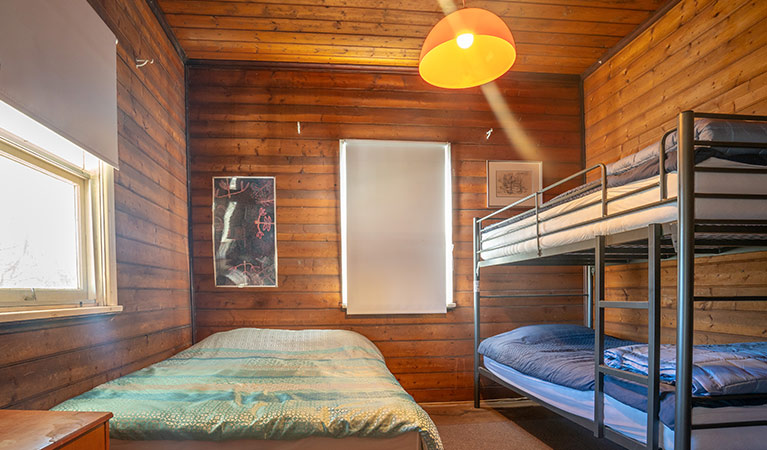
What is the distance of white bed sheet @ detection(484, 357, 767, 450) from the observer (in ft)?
4.29

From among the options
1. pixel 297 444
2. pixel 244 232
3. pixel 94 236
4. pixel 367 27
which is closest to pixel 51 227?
pixel 94 236

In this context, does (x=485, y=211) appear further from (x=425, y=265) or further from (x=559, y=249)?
(x=559, y=249)

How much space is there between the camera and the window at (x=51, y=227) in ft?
4.88

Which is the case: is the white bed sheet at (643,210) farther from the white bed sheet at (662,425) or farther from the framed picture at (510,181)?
the framed picture at (510,181)

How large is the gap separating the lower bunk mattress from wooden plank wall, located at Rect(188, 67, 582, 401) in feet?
2.62

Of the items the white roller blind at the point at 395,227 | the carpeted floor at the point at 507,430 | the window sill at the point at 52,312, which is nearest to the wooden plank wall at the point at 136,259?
the window sill at the point at 52,312

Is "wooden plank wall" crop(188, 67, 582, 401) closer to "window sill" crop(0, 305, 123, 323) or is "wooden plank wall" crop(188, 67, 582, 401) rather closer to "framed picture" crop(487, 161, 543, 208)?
"framed picture" crop(487, 161, 543, 208)

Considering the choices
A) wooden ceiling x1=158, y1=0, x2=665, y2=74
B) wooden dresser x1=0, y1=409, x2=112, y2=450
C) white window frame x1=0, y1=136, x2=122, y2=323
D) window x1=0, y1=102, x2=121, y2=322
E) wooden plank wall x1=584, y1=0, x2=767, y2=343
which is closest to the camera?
wooden dresser x1=0, y1=409, x2=112, y2=450

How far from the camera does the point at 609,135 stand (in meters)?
3.18

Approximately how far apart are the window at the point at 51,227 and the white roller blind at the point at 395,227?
63.9 inches

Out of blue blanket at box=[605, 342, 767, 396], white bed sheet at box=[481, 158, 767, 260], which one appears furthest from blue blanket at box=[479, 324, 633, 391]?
white bed sheet at box=[481, 158, 767, 260]

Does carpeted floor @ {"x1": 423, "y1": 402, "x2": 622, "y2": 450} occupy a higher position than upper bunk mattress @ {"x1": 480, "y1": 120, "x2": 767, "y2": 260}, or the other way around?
upper bunk mattress @ {"x1": 480, "y1": 120, "x2": 767, "y2": 260}

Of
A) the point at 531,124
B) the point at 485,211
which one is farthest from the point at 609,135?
the point at 485,211

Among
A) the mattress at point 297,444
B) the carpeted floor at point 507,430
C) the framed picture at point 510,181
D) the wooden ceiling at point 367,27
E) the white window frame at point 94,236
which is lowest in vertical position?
the carpeted floor at point 507,430
